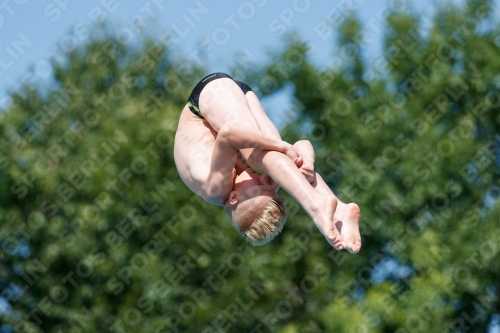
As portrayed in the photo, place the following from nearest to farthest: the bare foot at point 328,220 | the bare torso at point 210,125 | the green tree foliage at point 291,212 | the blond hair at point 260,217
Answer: the bare foot at point 328,220 → the blond hair at point 260,217 → the bare torso at point 210,125 → the green tree foliage at point 291,212

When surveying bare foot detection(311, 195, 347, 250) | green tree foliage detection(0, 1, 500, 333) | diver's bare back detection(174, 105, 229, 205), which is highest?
diver's bare back detection(174, 105, 229, 205)

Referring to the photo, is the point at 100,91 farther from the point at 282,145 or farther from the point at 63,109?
the point at 282,145

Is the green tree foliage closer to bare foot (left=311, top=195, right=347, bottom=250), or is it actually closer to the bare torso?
the bare torso

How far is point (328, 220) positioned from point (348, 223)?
12.6 inches

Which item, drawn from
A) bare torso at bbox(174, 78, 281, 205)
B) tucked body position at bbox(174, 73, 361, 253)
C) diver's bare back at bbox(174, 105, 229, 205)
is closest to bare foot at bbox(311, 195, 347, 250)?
tucked body position at bbox(174, 73, 361, 253)

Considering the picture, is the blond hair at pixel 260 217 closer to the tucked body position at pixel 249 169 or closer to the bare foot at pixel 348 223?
the tucked body position at pixel 249 169

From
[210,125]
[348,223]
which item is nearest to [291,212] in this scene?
[210,125]

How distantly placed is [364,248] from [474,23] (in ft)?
20.0

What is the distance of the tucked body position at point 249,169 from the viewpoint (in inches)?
246

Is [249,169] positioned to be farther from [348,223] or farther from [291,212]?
[291,212]

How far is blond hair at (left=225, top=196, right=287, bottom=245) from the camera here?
6430mm

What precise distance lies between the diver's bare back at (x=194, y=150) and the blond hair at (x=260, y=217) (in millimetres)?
265

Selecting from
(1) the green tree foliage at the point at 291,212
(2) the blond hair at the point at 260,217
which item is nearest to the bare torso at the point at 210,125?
(2) the blond hair at the point at 260,217

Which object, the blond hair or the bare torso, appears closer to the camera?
the blond hair
